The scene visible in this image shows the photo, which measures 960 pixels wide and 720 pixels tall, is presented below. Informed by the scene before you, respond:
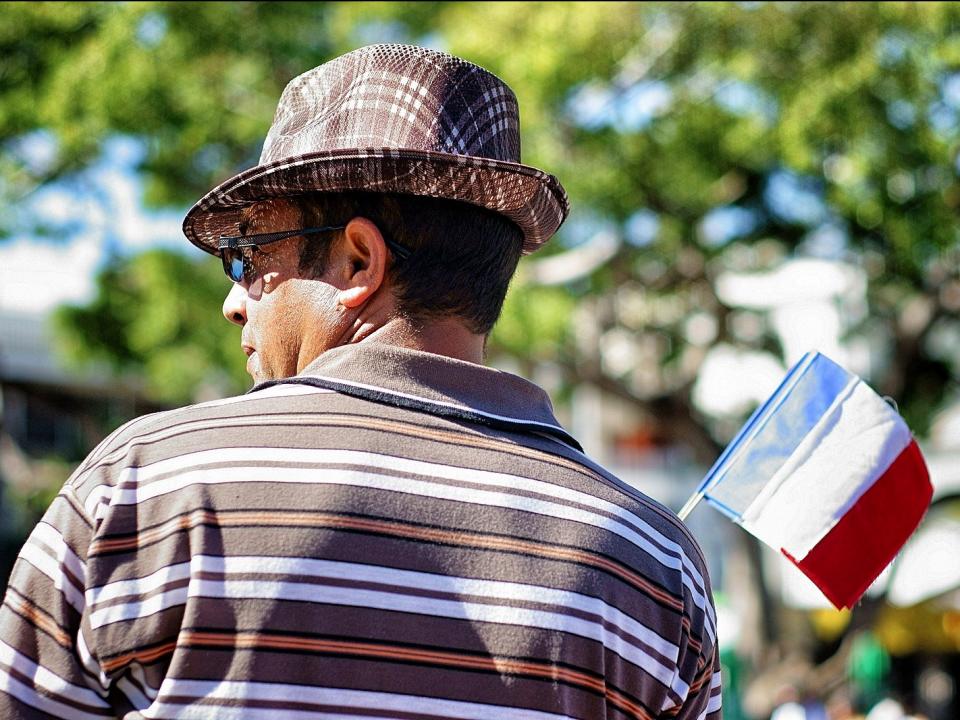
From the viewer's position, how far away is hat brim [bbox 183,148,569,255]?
55.5 inches

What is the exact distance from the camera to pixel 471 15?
9.79 metres

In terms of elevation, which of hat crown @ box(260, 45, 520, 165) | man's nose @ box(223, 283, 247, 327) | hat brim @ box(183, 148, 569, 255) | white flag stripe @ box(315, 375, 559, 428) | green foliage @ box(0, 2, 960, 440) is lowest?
white flag stripe @ box(315, 375, 559, 428)

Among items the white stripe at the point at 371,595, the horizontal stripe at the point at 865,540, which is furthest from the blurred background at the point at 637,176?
the white stripe at the point at 371,595

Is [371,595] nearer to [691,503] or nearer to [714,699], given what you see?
[714,699]

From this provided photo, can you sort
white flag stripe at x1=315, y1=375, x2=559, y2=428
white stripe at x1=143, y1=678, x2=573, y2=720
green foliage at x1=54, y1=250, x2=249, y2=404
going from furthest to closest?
green foliage at x1=54, y1=250, x2=249, y2=404 < white flag stripe at x1=315, y1=375, x2=559, y2=428 < white stripe at x1=143, y1=678, x2=573, y2=720

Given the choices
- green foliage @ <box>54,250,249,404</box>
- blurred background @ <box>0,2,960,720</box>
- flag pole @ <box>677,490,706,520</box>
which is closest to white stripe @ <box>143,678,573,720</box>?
flag pole @ <box>677,490,706,520</box>

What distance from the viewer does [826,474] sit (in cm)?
225

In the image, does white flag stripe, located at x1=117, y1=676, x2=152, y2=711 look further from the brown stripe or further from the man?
the brown stripe

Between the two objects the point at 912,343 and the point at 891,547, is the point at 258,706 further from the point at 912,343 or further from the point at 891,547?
the point at 912,343

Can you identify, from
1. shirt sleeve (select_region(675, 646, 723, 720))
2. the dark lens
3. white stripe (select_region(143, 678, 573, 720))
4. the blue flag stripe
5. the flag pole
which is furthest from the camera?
the blue flag stripe

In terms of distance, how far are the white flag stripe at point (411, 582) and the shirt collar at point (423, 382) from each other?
0.19m

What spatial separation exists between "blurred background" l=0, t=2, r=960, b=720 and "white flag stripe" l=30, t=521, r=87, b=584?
8.13 m

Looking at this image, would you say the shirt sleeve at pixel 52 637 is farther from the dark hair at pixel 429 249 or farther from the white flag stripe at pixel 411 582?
the dark hair at pixel 429 249

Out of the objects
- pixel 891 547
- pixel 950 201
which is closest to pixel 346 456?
pixel 891 547
